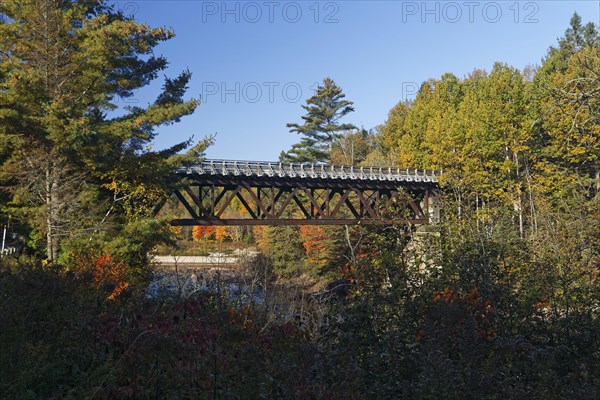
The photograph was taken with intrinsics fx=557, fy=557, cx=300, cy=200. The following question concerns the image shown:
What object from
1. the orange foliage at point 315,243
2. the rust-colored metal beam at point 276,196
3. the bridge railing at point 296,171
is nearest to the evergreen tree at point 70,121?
the rust-colored metal beam at point 276,196

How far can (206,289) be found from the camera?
58.6ft

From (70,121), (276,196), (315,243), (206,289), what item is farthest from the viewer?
(315,243)

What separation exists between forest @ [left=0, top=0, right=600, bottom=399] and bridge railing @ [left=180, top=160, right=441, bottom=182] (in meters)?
6.78

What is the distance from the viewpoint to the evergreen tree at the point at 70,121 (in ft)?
68.4

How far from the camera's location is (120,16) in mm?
26094

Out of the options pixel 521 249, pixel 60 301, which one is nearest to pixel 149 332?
pixel 60 301

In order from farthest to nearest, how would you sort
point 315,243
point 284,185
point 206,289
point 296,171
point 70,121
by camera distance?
point 315,243, point 296,171, point 284,185, point 70,121, point 206,289

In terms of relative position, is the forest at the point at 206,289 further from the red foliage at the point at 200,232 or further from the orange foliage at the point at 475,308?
the red foliage at the point at 200,232

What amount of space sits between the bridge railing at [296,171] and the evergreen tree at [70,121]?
7941 mm

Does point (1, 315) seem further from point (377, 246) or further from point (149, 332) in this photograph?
point (377, 246)

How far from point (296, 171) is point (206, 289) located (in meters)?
19.9

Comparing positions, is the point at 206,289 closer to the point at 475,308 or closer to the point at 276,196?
the point at 475,308

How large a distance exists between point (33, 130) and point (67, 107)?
1.98 m

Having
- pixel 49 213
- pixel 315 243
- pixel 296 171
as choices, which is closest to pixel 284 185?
pixel 296 171
